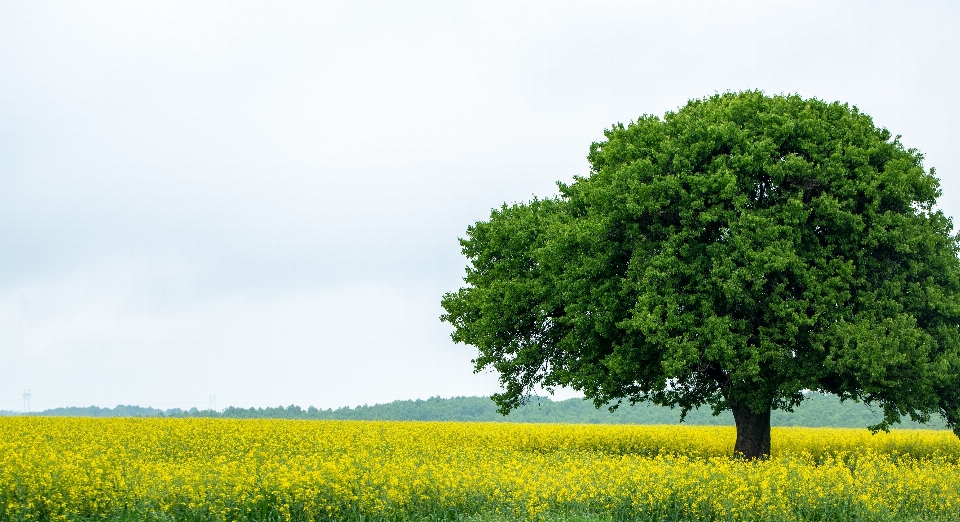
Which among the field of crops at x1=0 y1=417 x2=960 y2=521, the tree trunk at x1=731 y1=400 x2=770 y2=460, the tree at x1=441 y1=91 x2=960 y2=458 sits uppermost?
the tree at x1=441 y1=91 x2=960 y2=458

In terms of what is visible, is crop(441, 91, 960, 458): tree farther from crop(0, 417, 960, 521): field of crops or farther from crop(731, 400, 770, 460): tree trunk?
crop(0, 417, 960, 521): field of crops

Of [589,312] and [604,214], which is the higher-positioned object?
[604,214]

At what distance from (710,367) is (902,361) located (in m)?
5.92

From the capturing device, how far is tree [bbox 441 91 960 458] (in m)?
26.1

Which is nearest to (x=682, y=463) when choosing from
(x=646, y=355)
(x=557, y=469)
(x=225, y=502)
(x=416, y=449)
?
(x=557, y=469)

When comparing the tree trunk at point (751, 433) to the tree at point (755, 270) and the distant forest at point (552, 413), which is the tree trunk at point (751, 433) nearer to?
the tree at point (755, 270)

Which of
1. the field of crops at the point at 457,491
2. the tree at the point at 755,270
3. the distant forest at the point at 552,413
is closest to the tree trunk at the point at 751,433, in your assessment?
the tree at the point at 755,270

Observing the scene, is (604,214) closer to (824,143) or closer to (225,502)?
(824,143)

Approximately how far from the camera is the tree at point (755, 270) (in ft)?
85.6

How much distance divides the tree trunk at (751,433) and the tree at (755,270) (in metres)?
0.06

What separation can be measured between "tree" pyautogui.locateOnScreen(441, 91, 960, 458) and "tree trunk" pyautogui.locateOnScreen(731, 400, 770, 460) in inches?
2.3

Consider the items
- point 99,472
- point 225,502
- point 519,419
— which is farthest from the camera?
point 519,419

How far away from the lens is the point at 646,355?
28.2 metres

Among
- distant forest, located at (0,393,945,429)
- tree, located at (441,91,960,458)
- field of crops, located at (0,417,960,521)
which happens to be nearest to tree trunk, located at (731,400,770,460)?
tree, located at (441,91,960,458)
